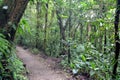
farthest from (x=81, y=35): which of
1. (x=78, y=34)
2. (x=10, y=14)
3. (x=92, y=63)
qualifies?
(x=10, y=14)

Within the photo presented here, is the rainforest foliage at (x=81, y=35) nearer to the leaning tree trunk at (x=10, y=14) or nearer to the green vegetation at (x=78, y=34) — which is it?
the green vegetation at (x=78, y=34)

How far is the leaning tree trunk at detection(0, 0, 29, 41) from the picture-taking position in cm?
477

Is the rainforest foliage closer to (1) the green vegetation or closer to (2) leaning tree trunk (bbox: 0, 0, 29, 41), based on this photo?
(1) the green vegetation

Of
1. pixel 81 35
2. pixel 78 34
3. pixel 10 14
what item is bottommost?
pixel 78 34

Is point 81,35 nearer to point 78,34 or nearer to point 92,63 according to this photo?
point 78,34

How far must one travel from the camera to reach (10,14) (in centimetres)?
484

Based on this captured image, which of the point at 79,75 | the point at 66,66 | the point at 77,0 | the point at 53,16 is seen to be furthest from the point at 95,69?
the point at 53,16

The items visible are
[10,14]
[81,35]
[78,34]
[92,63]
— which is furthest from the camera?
[78,34]

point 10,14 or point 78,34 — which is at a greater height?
point 10,14

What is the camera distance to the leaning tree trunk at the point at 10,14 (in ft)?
15.6

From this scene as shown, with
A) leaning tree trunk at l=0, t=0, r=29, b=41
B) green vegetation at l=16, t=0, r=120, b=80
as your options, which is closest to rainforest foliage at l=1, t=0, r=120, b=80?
green vegetation at l=16, t=0, r=120, b=80

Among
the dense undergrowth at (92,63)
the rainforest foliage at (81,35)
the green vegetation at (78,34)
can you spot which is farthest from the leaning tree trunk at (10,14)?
the dense undergrowth at (92,63)

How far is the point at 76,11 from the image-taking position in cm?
1527

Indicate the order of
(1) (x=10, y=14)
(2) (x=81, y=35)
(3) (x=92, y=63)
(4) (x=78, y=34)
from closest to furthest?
(1) (x=10, y=14)
(3) (x=92, y=63)
(2) (x=81, y=35)
(4) (x=78, y=34)
